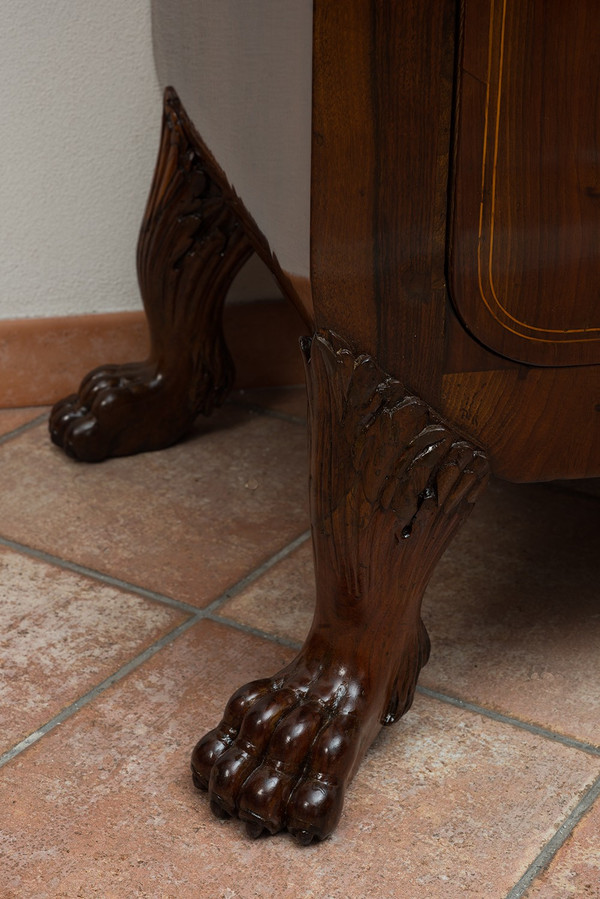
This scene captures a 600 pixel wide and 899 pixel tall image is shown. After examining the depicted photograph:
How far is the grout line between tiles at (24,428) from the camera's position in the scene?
1.44 meters

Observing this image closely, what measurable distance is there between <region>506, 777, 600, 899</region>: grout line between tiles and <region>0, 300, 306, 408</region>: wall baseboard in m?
0.81

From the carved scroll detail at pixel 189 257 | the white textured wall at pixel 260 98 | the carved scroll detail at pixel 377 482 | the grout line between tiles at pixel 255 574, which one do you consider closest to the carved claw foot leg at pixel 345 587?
the carved scroll detail at pixel 377 482

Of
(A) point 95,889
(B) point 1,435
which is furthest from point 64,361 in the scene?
(A) point 95,889

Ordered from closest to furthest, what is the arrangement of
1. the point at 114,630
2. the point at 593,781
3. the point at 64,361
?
the point at 593,781, the point at 114,630, the point at 64,361

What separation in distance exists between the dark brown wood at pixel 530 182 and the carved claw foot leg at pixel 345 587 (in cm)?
9

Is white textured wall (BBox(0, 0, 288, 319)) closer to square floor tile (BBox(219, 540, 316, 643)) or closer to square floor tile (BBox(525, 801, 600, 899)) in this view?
square floor tile (BBox(219, 540, 316, 643))

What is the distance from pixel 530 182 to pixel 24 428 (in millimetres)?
912

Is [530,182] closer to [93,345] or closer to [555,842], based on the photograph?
[555,842]

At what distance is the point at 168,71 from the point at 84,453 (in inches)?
17.8

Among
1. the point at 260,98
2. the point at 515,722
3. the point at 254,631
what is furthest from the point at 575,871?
the point at 260,98

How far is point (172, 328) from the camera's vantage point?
1.35m

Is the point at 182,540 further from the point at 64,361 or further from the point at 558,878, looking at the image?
the point at 558,878

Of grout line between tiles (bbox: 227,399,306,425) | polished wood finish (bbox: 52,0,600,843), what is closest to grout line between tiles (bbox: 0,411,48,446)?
grout line between tiles (bbox: 227,399,306,425)

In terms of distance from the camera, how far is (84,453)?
4.43 ft
